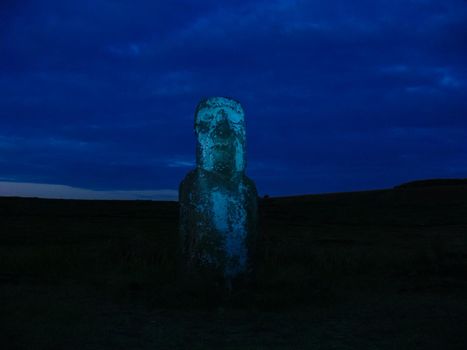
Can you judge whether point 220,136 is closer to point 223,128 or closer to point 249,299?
point 223,128

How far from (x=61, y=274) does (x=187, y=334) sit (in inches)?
162

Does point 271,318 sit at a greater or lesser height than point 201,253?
lesser

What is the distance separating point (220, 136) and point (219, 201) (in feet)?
2.85

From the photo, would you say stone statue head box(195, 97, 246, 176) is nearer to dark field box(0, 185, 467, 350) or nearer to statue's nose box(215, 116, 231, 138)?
statue's nose box(215, 116, 231, 138)

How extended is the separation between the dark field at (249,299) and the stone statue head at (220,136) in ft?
5.27

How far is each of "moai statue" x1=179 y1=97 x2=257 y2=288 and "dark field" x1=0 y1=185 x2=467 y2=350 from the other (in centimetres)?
43

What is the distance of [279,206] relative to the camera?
2320 cm

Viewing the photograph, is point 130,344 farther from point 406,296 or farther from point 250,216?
point 406,296

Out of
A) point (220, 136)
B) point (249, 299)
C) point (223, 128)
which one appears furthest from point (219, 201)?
point (249, 299)

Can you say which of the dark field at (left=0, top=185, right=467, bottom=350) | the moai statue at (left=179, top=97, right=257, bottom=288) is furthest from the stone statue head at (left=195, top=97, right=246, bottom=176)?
the dark field at (left=0, top=185, right=467, bottom=350)

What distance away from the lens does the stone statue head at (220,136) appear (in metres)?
7.02

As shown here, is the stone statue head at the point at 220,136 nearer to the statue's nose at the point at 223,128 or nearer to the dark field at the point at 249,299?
the statue's nose at the point at 223,128

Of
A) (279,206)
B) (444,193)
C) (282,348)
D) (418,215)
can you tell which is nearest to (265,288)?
(282,348)

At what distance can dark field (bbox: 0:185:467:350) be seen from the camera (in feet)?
16.5
